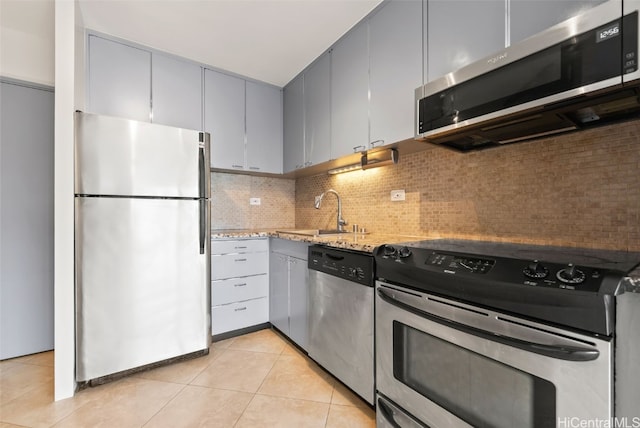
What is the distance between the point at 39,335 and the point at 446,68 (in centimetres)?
348

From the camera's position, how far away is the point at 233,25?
2.04 metres

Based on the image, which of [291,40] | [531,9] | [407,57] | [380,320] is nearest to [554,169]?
[531,9]

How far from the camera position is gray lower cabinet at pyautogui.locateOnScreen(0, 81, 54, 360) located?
219 cm

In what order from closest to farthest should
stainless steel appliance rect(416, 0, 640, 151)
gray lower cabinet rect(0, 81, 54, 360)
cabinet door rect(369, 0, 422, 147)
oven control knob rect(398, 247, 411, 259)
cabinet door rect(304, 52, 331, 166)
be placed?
stainless steel appliance rect(416, 0, 640, 151) → oven control knob rect(398, 247, 411, 259) → cabinet door rect(369, 0, 422, 147) → gray lower cabinet rect(0, 81, 54, 360) → cabinet door rect(304, 52, 331, 166)

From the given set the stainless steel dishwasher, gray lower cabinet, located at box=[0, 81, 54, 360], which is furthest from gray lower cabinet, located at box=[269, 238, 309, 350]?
gray lower cabinet, located at box=[0, 81, 54, 360]

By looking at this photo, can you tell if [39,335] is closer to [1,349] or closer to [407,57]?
[1,349]

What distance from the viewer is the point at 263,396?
1687mm

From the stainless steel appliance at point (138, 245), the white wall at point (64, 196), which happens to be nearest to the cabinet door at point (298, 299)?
the stainless steel appliance at point (138, 245)

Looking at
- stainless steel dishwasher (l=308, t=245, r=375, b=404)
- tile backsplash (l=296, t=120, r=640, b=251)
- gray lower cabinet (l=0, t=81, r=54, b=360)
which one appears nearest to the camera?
tile backsplash (l=296, t=120, r=640, b=251)

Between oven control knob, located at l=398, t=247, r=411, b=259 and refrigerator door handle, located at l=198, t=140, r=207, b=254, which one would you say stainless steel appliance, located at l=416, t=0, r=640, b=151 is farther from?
refrigerator door handle, located at l=198, t=140, r=207, b=254

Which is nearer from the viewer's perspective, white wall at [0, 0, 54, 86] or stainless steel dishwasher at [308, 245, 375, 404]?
stainless steel dishwasher at [308, 245, 375, 404]

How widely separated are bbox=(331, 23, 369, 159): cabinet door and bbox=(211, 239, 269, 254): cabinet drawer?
1.02 meters

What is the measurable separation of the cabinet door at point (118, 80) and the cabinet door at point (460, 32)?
2203 mm

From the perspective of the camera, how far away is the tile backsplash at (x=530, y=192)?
3.83 ft
